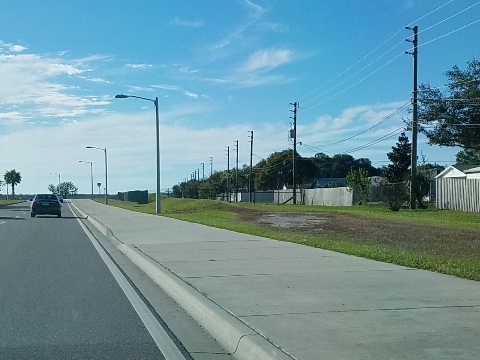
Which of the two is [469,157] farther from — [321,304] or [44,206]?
[321,304]

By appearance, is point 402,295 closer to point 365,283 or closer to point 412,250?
point 365,283

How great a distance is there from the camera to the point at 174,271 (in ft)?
42.9

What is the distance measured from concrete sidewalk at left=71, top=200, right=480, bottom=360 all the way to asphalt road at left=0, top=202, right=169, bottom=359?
3.21 ft

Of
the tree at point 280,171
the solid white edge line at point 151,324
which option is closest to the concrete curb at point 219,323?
the solid white edge line at point 151,324

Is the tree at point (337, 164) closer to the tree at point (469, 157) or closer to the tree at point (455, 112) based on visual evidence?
the tree at point (469, 157)

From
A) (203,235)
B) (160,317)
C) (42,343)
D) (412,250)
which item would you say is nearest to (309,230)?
(203,235)

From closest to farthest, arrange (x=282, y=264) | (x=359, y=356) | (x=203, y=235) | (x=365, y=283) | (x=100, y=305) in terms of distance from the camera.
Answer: (x=359, y=356) → (x=100, y=305) → (x=365, y=283) → (x=282, y=264) → (x=203, y=235)

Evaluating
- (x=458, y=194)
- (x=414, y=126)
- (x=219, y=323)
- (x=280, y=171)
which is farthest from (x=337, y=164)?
(x=219, y=323)

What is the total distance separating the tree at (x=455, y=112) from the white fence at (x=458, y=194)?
7.96 m

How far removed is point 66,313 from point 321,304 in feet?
11.8

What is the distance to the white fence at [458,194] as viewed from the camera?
3975 centimetres

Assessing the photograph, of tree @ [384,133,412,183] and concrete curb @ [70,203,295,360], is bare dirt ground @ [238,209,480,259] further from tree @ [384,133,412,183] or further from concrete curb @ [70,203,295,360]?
tree @ [384,133,412,183]

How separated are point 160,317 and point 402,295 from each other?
11.4ft

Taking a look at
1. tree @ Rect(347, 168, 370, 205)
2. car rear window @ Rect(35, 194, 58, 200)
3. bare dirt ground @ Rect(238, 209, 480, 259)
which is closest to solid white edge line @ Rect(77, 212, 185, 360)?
bare dirt ground @ Rect(238, 209, 480, 259)
